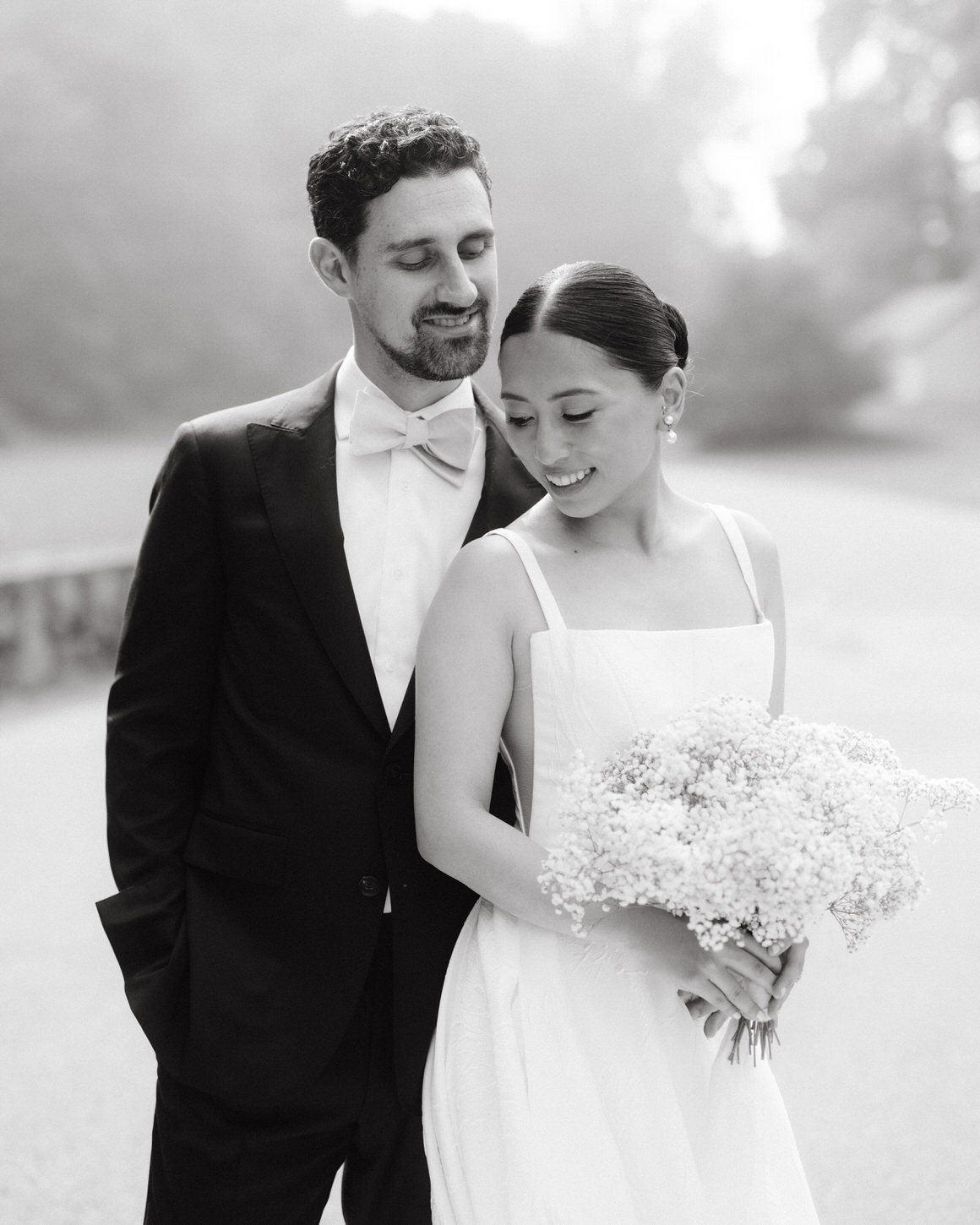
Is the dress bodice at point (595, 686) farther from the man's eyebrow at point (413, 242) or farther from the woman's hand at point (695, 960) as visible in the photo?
the man's eyebrow at point (413, 242)

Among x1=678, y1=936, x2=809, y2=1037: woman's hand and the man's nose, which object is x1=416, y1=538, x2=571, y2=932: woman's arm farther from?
the man's nose

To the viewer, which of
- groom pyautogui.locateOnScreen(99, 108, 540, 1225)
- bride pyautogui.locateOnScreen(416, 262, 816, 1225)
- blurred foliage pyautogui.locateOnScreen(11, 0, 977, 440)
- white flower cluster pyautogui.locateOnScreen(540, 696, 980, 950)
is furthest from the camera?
blurred foliage pyautogui.locateOnScreen(11, 0, 977, 440)

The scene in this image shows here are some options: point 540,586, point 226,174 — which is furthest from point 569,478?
point 226,174

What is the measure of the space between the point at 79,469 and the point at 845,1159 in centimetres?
2351

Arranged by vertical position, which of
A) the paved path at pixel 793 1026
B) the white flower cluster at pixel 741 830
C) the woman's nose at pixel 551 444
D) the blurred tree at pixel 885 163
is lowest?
the paved path at pixel 793 1026

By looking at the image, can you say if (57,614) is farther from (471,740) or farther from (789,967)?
(789,967)

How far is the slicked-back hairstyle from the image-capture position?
6.41 ft

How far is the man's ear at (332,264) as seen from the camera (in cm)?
207

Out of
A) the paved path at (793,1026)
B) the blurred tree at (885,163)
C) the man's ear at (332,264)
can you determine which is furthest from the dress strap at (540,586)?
the blurred tree at (885,163)

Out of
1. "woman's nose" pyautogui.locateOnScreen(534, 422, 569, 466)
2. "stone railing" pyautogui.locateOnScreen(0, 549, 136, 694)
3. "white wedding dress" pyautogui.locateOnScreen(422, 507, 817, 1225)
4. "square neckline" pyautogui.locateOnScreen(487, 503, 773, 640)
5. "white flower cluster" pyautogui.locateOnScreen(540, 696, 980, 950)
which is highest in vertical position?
"woman's nose" pyautogui.locateOnScreen(534, 422, 569, 466)

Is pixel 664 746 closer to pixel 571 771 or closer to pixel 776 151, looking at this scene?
pixel 571 771

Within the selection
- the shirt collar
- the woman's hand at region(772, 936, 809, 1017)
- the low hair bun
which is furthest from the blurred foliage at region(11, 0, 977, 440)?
the woman's hand at region(772, 936, 809, 1017)

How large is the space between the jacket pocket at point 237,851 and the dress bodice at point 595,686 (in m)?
0.43

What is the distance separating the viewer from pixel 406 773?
1972 mm
